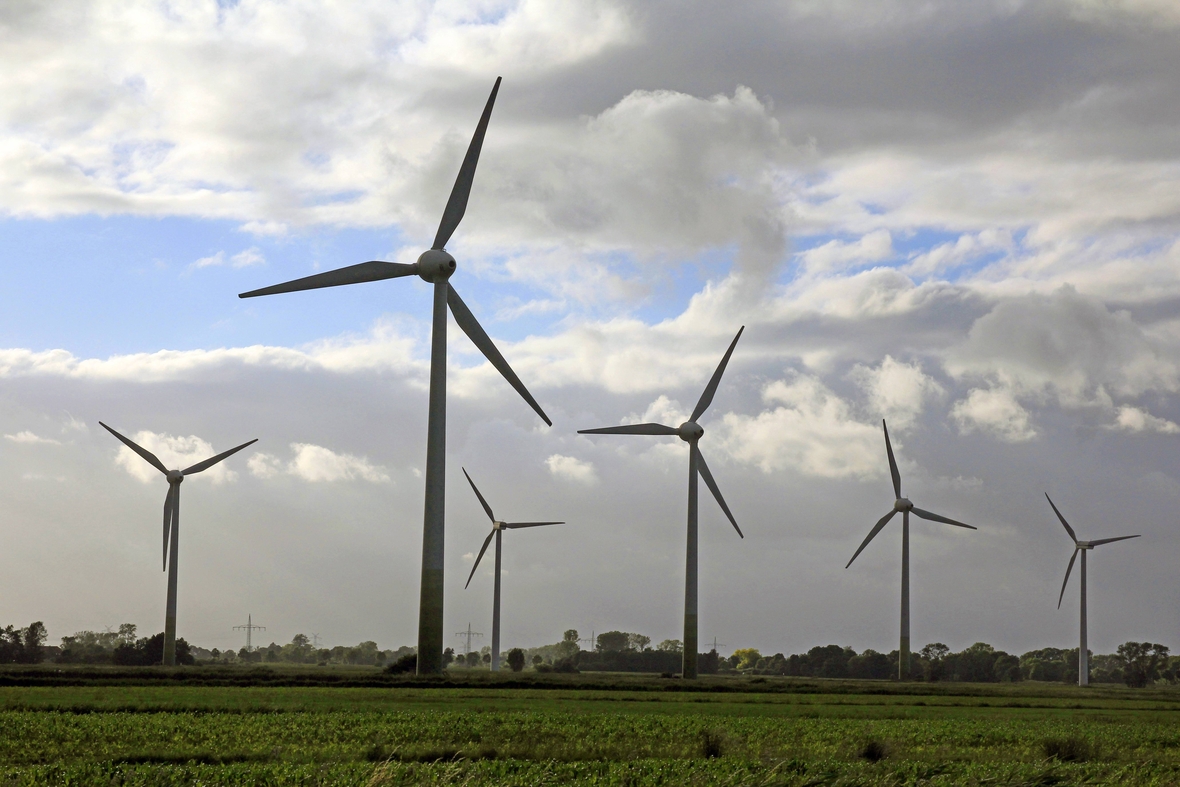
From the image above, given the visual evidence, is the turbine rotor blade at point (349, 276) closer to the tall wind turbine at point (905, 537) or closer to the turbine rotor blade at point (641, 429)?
the turbine rotor blade at point (641, 429)

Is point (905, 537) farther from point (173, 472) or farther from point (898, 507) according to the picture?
point (173, 472)

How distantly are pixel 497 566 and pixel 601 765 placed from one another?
118 meters

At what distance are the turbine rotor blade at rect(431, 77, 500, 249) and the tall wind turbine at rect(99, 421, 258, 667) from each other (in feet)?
145

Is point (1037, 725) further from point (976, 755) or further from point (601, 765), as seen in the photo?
point (601, 765)

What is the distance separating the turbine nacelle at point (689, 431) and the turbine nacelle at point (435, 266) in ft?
130

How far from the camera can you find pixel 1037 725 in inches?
1912

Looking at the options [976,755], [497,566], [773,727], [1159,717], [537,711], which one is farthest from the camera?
[497,566]

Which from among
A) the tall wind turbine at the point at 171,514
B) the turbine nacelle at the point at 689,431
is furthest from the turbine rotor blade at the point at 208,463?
the turbine nacelle at the point at 689,431

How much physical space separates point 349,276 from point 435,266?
18.8 ft

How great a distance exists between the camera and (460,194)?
79.6 meters

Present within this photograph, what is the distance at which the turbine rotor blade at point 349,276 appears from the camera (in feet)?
230

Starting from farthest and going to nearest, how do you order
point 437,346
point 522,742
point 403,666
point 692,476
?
point 692,476
point 403,666
point 437,346
point 522,742

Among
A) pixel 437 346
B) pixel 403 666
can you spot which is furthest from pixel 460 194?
pixel 403 666

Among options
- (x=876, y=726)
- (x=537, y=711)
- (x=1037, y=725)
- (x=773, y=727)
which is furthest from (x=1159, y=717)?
(x=537, y=711)
